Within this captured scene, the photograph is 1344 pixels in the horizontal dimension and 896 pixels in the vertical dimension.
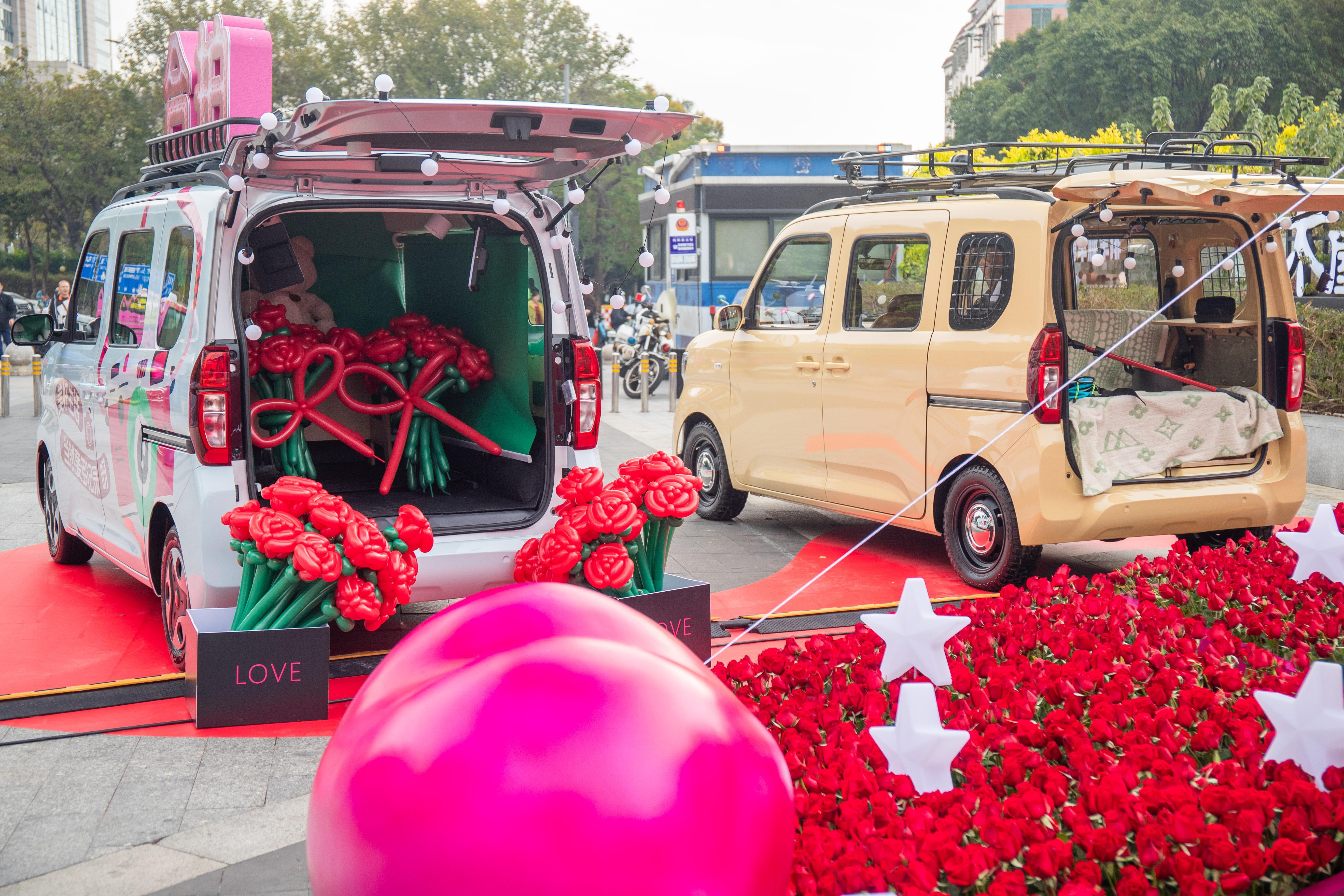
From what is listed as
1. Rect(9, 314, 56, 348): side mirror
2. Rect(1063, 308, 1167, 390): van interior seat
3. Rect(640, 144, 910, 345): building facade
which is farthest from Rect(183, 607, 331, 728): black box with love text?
Rect(640, 144, 910, 345): building facade

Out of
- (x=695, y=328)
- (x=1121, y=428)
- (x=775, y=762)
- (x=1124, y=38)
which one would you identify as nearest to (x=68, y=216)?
(x=695, y=328)

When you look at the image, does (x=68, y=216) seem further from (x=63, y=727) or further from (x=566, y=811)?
(x=566, y=811)

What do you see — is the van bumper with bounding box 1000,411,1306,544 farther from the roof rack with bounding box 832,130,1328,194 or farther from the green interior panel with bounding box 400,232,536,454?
the green interior panel with bounding box 400,232,536,454

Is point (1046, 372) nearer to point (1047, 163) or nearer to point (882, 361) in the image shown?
point (882, 361)

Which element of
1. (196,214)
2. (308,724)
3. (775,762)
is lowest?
(308,724)

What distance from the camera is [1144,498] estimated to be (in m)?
6.51

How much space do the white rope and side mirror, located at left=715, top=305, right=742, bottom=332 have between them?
1.72 m

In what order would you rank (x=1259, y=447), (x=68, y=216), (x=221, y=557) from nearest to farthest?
1. (x=221, y=557)
2. (x=1259, y=447)
3. (x=68, y=216)

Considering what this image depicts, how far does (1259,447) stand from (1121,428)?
100 centimetres

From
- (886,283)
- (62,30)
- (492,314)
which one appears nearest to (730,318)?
(886,283)

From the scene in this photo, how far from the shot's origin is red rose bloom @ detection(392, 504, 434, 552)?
483cm

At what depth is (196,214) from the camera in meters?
5.05

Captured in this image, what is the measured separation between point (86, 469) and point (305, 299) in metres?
1.45

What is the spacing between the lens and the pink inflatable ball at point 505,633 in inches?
86.0
